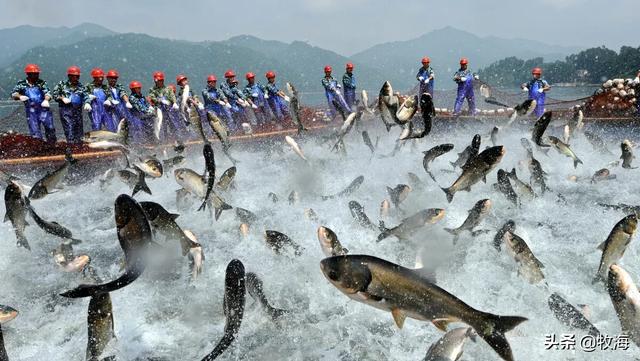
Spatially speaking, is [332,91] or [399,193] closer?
[399,193]

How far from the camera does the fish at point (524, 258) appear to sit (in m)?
5.90

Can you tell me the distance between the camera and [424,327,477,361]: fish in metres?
4.05

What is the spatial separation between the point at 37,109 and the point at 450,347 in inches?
552

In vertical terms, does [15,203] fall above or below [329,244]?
above

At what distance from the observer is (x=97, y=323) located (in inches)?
173

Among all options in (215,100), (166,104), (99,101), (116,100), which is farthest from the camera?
(215,100)

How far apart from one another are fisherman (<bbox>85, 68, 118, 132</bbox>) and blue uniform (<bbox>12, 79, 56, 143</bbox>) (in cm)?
146

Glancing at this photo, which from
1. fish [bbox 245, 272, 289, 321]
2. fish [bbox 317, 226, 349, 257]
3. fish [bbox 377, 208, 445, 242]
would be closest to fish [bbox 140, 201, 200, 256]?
fish [bbox 245, 272, 289, 321]

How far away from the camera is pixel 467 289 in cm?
645

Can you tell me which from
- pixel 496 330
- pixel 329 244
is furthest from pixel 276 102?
pixel 496 330

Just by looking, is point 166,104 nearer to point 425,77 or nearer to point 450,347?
point 425,77

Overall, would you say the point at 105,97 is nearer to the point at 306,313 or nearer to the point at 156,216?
the point at 156,216

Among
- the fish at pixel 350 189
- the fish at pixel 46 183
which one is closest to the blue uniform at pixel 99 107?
the fish at pixel 46 183

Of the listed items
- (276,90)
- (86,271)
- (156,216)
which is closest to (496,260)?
(156,216)
